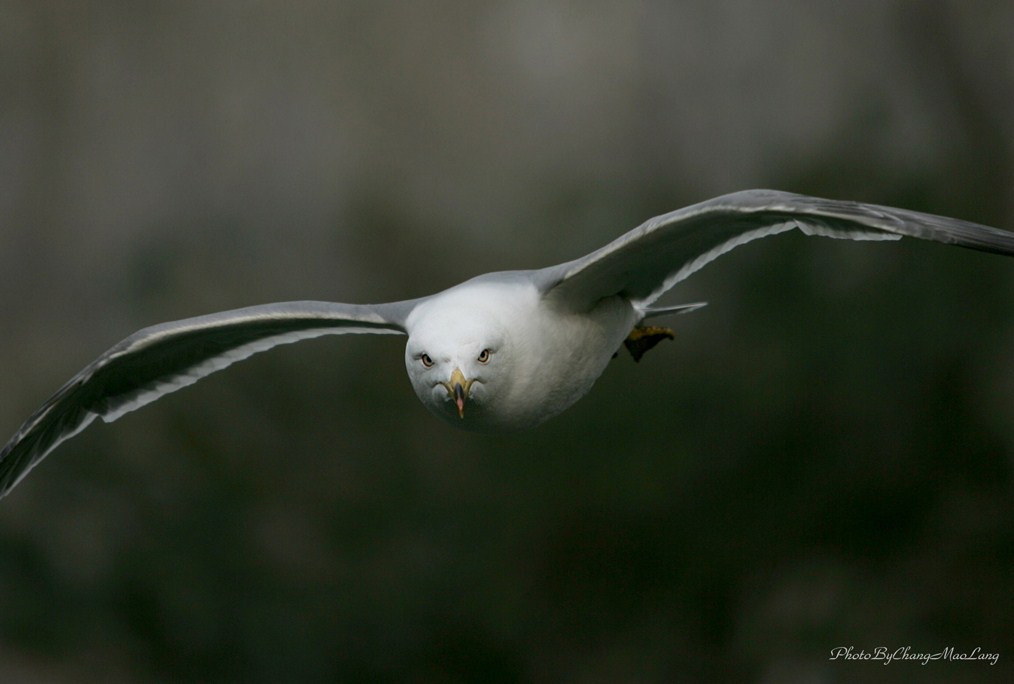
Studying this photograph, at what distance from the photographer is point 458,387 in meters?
2.04

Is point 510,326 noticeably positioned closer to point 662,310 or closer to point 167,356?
point 662,310

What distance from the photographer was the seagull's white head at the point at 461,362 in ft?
6.82

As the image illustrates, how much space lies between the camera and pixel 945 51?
5.28 m

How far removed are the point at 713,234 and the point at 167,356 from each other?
4.34 feet

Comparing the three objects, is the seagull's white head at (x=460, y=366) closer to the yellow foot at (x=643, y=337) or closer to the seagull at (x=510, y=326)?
→ the seagull at (x=510, y=326)

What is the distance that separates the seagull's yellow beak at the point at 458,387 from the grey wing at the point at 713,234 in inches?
13.4

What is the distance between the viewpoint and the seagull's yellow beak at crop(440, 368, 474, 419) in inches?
79.5

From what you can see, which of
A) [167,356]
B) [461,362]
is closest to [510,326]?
[461,362]

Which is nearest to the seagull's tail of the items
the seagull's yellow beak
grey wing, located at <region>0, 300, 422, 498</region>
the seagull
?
the seagull

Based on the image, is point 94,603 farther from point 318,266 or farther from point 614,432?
point 614,432

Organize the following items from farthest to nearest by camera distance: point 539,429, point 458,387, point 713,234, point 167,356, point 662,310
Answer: point 539,429, point 662,310, point 167,356, point 713,234, point 458,387

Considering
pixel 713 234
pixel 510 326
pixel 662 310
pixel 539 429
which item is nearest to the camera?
pixel 510 326

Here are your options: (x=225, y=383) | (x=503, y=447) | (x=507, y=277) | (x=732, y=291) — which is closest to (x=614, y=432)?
(x=503, y=447)

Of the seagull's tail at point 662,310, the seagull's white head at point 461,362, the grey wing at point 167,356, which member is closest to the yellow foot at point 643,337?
the seagull's tail at point 662,310
